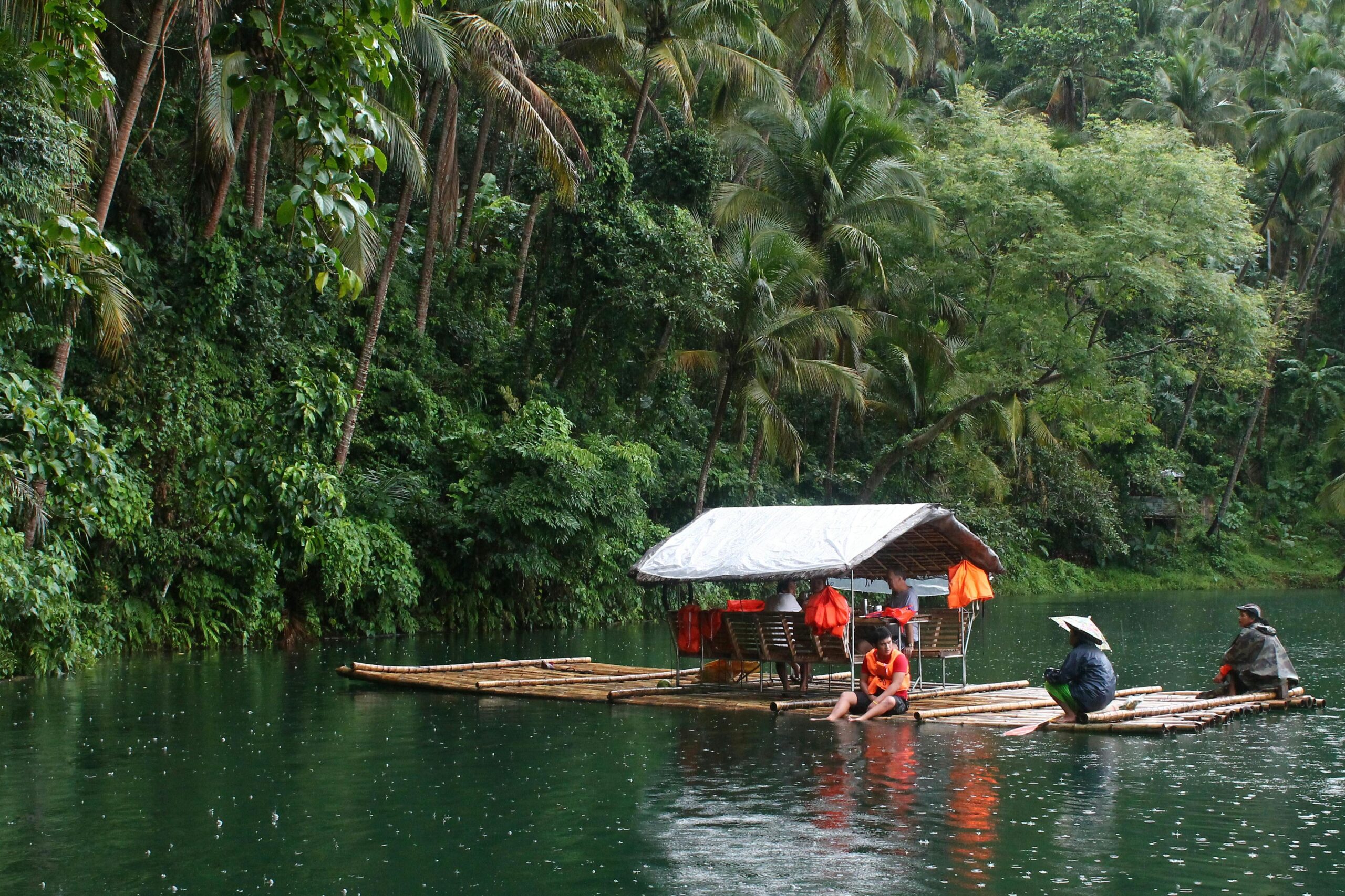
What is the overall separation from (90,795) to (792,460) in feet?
85.5

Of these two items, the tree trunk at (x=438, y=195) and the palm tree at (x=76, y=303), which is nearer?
the palm tree at (x=76, y=303)

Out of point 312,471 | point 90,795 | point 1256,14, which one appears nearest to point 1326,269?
point 1256,14

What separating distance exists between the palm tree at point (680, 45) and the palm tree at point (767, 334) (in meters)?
3.46

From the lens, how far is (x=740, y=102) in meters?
35.8

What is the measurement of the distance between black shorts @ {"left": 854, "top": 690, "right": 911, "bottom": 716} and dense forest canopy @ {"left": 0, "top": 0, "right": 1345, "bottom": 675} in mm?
5566

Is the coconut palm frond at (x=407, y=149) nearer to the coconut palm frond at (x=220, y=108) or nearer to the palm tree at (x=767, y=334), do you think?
the coconut palm frond at (x=220, y=108)

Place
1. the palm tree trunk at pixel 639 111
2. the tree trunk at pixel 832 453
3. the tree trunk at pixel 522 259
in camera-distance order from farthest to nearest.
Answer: the tree trunk at pixel 832 453
the tree trunk at pixel 522 259
the palm tree trunk at pixel 639 111

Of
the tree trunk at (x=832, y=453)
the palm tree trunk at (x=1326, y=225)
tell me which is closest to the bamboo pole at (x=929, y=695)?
the tree trunk at (x=832, y=453)

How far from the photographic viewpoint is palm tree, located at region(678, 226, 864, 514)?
2938 cm

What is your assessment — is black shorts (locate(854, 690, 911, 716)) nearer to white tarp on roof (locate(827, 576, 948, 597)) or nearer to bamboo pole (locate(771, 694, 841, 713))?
bamboo pole (locate(771, 694, 841, 713))

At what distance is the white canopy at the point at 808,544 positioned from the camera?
44.8 feet

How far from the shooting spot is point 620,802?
359 inches

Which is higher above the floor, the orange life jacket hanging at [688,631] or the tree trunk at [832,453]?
the tree trunk at [832,453]

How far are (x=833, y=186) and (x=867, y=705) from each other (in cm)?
2163
